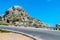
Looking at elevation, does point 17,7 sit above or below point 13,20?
above

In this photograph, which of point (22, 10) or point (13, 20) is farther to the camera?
point (22, 10)

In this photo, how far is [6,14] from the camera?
520 ft

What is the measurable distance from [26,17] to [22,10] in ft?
35.7

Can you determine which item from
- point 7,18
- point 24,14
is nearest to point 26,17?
point 24,14

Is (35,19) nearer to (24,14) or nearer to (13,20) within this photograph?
(24,14)

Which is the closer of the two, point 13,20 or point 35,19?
point 13,20

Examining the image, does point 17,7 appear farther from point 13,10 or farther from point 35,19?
point 35,19

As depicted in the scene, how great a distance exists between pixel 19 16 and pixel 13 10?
1358 centimetres

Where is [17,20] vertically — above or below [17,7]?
below

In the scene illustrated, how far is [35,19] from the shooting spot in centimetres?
16162

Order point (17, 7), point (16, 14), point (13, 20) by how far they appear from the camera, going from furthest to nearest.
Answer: point (17, 7)
point (16, 14)
point (13, 20)

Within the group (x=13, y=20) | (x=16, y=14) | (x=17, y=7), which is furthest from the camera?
(x=17, y=7)

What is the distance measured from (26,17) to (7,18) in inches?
621

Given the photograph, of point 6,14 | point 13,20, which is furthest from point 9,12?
point 13,20
